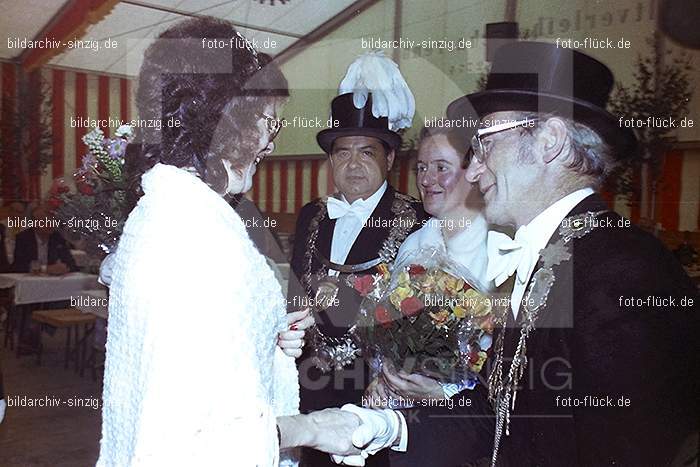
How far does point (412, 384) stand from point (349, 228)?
42.6 inches

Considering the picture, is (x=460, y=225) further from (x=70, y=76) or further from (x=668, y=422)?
(x=70, y=76)

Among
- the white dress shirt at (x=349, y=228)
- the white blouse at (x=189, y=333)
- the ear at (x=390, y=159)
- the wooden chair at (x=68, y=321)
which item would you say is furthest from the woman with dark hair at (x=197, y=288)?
the wooden chair at (x=68, y=321)

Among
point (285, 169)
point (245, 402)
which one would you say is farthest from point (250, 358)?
point (285, 169)

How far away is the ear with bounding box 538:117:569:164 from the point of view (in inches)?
52.2

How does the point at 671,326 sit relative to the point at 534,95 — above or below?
below

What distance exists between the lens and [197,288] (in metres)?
1.01

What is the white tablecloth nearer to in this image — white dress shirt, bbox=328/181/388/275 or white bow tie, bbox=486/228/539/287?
white dress shirt, bbox=328/181/388/275

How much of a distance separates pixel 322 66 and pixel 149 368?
234 cm

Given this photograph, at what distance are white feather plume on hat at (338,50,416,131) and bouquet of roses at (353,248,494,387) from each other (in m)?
1.15

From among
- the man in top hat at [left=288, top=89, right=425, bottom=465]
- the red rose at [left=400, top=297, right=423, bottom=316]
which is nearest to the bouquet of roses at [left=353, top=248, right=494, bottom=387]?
the red rose at [left=400, top=297, right=423, bottom=316]

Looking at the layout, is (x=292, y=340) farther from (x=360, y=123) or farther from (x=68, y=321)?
(x=68, y=321)

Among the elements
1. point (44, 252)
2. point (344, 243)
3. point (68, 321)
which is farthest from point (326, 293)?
point (68, 321)

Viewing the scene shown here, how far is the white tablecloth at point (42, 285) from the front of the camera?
3.82 m

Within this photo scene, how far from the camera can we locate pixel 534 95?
1.36m
